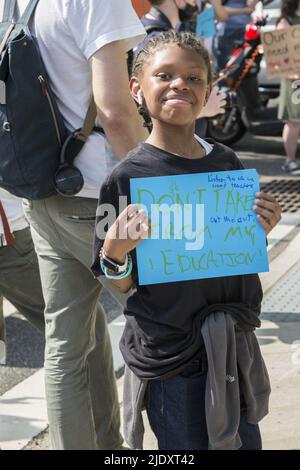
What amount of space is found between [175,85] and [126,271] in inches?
21.0

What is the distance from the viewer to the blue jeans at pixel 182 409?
261cm

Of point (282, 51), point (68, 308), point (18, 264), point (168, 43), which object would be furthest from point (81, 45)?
point (282, 51)

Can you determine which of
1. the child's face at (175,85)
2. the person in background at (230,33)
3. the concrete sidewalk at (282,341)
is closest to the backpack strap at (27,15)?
the child's face at (175,85)

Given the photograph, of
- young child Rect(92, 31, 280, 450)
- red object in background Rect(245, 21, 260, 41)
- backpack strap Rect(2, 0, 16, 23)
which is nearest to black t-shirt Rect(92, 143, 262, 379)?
young child Rect(92, 31, 280, 450)

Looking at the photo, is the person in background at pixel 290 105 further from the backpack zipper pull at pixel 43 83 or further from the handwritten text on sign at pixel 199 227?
the handwritten text on sign at pixel 199 227

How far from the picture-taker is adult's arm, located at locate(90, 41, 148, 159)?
9.46ft

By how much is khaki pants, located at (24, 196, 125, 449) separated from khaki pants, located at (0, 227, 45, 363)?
1.11ft

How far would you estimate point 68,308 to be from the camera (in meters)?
3.14

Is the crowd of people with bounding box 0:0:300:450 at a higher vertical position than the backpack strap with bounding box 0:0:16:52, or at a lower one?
lower

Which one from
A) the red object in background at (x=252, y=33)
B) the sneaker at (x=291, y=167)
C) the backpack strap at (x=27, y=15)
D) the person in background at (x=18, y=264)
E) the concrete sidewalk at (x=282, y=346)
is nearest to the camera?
the backpack strap at (x=27, y=15)

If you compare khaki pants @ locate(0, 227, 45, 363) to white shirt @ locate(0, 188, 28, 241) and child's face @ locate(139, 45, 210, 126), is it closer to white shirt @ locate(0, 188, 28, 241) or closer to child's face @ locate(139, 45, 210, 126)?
white shirt @ locate(0, 188, 28, 241)

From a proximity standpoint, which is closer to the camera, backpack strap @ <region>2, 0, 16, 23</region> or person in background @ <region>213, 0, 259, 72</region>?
backpack strap @ <region>2, 0, 16, 23</region>
